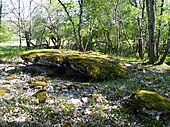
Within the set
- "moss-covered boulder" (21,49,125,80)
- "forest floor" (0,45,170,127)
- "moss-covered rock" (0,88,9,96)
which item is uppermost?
"moss-covered boulder" (21,49,125,80)

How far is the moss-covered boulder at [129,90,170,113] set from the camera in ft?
22.0

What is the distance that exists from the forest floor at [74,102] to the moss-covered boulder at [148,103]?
286 mm

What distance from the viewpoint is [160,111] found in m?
6.63

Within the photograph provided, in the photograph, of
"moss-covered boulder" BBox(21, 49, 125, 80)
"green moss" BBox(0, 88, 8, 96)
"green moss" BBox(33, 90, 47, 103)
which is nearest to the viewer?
"green moss" BBox(33, 90, 47, 103)

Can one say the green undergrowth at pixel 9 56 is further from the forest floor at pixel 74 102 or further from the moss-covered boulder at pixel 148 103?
the moss-covered boulder at pixel 148 103

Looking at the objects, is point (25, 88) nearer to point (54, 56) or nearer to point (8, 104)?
point (8, 104)

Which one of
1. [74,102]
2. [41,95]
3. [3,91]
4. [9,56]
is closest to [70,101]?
[74,102]

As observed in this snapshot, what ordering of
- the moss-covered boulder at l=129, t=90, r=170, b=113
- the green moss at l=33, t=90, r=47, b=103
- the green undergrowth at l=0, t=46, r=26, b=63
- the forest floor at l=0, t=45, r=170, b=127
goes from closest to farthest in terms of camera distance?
the forest floor at l=0, t=45, r=170, b=127, the moss-covered boulder at l=129, t=90, r=170, b=113, the green moss at l=33, t=90, r=47, b=103, the green undergrowth at l=0, t=46, r=26, b=63

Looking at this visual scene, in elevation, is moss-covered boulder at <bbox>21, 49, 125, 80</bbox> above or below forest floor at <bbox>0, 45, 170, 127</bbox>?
above

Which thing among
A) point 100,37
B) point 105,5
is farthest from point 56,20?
point 100,37

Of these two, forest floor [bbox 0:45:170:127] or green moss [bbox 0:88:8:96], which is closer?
forest floor [bbox 0:45:170:127]

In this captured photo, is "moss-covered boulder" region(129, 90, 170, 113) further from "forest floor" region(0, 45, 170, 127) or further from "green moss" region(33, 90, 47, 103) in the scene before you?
"green moss" region(33, 90, 47, 103)

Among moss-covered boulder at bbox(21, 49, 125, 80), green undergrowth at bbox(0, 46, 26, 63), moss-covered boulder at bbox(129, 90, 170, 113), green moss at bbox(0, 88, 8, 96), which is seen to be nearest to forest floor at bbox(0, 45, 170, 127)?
green moss at bbox(0, 88, 8, 96)

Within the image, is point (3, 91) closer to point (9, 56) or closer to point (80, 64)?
point (80, 64)
